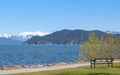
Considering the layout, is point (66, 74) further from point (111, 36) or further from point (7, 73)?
point (111, 36)

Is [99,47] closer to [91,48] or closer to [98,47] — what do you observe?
[98,47]

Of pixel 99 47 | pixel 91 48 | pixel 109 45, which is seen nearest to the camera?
pixel 91 48

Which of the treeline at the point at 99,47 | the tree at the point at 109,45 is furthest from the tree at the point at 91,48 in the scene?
the tree at the point at 109,45

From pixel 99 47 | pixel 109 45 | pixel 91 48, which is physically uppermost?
pixel 109 45

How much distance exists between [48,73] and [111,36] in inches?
836

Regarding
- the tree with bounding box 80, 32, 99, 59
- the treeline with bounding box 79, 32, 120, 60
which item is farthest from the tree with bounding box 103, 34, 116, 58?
the tree with bounding box 80, 32, 99, 59

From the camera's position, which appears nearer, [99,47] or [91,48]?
[91,48]

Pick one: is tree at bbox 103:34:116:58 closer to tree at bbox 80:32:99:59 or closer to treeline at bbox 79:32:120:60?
treeline at bbox 79:32:120:60

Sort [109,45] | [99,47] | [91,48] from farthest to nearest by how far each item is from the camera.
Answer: [109,45] → [99,47] → [91,48]

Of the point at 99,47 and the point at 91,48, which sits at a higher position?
the point at 99,47

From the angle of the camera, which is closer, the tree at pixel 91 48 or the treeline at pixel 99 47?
the tree at pixel 91 48

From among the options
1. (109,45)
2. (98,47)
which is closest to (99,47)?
(98,47)

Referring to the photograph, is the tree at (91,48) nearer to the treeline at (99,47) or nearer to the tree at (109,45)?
the treeline at (99,47)

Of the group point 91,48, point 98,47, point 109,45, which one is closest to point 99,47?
point 98,47
